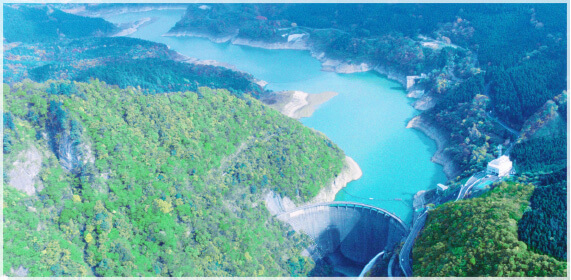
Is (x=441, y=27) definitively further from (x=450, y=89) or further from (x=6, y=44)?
(x=6, y=44)

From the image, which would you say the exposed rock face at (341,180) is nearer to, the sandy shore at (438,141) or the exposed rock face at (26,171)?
the sandy shore at (438,141)

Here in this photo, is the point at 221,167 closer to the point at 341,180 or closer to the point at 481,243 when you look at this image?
the point at 341,180

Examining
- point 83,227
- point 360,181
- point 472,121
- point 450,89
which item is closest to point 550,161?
point 472,121

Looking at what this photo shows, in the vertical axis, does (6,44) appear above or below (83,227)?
below

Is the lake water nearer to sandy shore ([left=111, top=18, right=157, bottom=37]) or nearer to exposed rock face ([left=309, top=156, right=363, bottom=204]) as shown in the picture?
exposed rock face ([left=309, top=156, right=363, bottom=204])

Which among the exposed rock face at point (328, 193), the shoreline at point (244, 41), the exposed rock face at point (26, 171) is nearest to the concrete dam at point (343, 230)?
the exposed rock face at point (328, 193)

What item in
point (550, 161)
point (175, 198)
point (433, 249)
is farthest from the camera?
point (550, 161)
